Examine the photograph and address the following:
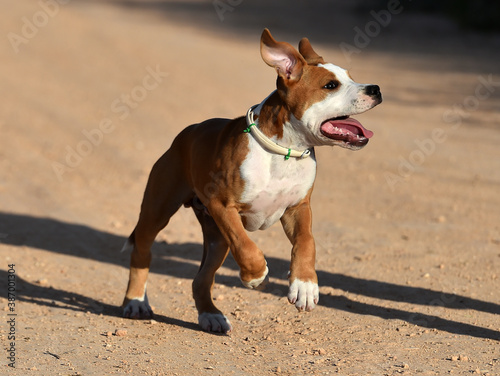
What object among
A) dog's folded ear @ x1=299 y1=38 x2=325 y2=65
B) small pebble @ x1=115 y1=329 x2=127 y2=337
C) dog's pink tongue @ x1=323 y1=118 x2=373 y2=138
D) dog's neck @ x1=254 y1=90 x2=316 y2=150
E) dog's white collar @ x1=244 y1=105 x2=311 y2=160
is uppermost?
dog's folded ear @ x1=299 y1=38 x2=325 y2=65

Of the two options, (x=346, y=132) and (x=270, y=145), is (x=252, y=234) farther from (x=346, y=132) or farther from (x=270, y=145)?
(x=346, y=132)

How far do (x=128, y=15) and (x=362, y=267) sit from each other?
19546 mm

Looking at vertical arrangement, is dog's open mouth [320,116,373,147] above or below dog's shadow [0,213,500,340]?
above

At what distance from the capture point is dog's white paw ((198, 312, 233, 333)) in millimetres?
5578

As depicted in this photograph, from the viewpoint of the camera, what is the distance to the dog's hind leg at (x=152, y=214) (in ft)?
18.4

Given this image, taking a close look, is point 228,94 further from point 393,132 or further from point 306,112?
point 306,112

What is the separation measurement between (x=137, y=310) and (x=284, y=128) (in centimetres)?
198

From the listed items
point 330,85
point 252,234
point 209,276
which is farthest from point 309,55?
point 252,234

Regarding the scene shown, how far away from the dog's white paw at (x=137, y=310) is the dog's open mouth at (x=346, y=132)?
213 centimetres

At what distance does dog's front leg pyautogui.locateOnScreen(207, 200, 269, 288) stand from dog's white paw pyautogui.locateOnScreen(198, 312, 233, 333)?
0.83 metres

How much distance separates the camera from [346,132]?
15.5 feet

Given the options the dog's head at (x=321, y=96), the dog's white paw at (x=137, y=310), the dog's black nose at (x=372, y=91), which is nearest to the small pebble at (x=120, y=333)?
the dog's white paw at (x=137, y=310)

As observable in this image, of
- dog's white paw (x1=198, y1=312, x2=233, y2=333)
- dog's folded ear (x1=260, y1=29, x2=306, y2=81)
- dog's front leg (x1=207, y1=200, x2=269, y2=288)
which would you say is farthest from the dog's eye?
dog's white paw (x1=198, y1=312, x2=233, y2=333)

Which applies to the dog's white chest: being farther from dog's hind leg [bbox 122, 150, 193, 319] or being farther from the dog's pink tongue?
dog's hind leg [bbox 122, 150, 193, 319]
